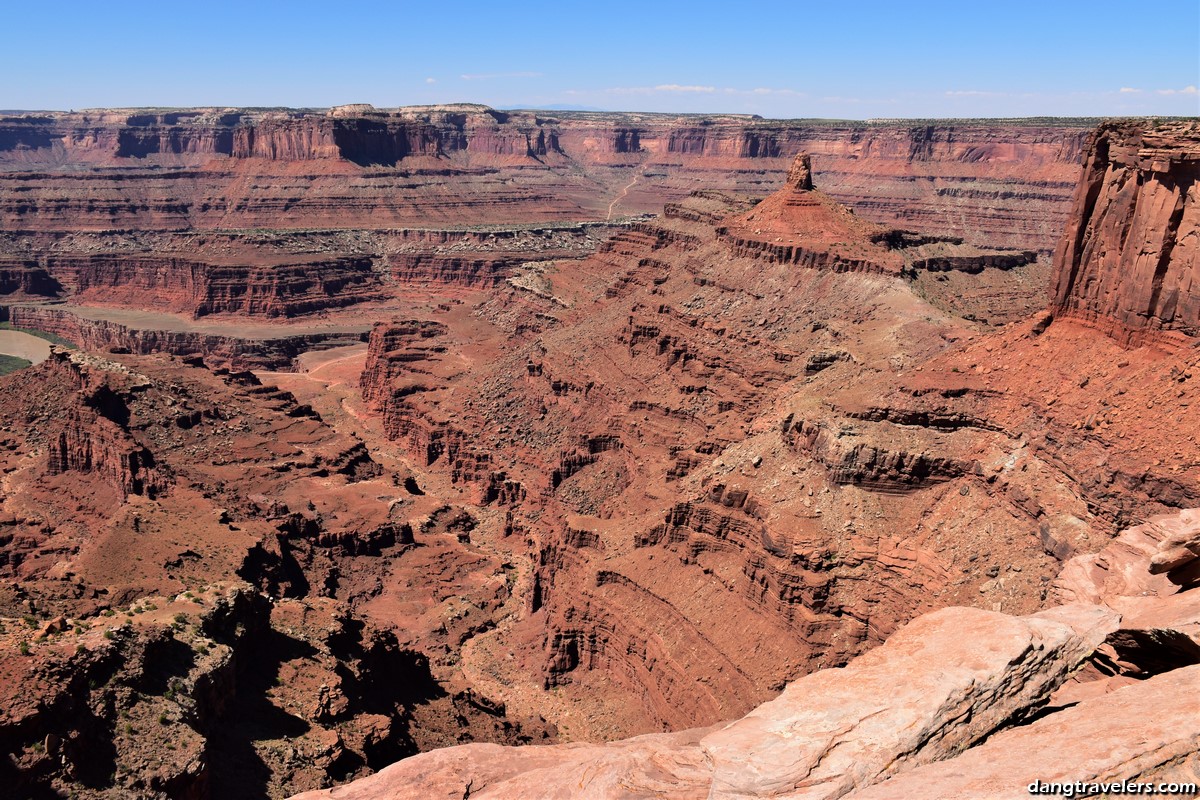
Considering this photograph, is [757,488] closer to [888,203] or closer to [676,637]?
[676,637]

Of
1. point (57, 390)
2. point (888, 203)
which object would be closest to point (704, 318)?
point (57, 390)

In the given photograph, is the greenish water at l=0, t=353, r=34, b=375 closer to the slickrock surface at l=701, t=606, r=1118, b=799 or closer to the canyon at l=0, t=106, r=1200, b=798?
the canyon at l=0, t=106, r=1200, b=798

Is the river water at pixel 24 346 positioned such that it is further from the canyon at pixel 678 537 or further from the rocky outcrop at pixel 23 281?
the canyon at pixel 678 537

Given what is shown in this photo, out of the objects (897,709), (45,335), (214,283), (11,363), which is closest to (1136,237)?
(897,709)

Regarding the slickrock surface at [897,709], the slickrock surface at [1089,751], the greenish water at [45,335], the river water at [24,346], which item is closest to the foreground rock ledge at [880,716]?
the slickrock surface at [897,709]

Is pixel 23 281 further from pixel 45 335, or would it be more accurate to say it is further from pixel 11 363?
pixel 11 363
